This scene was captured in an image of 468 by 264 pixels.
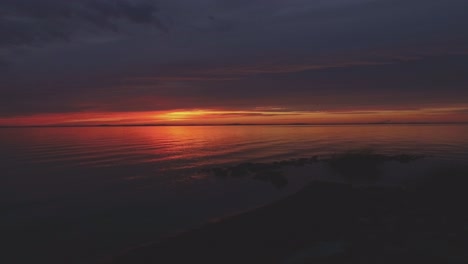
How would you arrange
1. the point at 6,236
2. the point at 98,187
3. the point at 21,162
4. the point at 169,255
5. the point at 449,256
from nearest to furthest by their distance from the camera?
the point at 449,256, the point at 169,255, the point at 6,236, the point at 98,187, the point at 21,162

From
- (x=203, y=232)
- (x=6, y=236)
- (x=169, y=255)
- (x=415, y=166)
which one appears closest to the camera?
(x=169, y=255)

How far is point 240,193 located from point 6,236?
13.8 metres

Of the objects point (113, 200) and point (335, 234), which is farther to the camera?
point (113, 200)

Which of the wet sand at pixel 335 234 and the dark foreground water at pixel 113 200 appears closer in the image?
the wet sand at pixel 335 234

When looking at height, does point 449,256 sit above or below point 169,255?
below

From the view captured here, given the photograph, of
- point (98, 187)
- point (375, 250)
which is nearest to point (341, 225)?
point (375, 250)

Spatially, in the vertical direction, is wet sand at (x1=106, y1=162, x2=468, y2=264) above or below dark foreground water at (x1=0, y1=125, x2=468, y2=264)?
below

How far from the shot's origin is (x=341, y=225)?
14258 mm

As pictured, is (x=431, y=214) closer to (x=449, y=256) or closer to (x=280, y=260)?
(x=449, y=256)

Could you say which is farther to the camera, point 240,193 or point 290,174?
point 290,174

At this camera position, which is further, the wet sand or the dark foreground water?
the dark foreground water

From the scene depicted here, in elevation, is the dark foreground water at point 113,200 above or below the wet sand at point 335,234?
above

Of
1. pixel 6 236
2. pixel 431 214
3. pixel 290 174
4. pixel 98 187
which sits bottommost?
pixel 431 214

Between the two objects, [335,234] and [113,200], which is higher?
[113,200]
